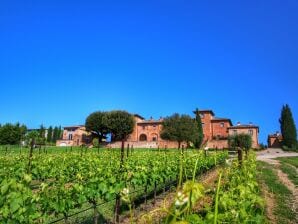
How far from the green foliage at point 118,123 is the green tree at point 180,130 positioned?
8174 mm

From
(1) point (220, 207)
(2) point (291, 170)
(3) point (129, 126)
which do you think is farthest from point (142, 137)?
(1) point (220, 207)

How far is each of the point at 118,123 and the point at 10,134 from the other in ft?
61.1

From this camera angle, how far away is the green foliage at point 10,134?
53094 mm

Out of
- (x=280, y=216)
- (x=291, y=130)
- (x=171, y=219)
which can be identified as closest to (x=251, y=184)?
(x=280, y=216)

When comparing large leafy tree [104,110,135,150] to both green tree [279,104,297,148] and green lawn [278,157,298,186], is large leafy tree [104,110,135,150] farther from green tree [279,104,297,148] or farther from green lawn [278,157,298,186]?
green lawn [278,157,298,186]

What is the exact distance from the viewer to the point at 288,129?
146 feet

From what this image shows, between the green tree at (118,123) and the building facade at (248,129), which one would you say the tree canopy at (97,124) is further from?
the building facade at (248,129)

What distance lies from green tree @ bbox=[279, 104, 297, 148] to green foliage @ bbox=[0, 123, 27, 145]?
40848 millimetres

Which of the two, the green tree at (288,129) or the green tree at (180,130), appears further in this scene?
the green tree at (288,129)

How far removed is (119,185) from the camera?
6.07 meters

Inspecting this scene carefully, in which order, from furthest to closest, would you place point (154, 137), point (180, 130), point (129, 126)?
point (154, 137)
point (129, 126)
point (180, 130)

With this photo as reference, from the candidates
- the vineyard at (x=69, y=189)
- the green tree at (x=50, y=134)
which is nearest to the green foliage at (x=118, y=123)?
the green tree at (x=50, y=134)

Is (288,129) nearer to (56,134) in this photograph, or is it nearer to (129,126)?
(129,126)

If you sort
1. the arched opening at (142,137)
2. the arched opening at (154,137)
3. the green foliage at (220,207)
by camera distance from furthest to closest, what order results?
1. the arched opening at (142,137)
2. the arched opening at (154,137)
3. the green foliage at (220,207)
